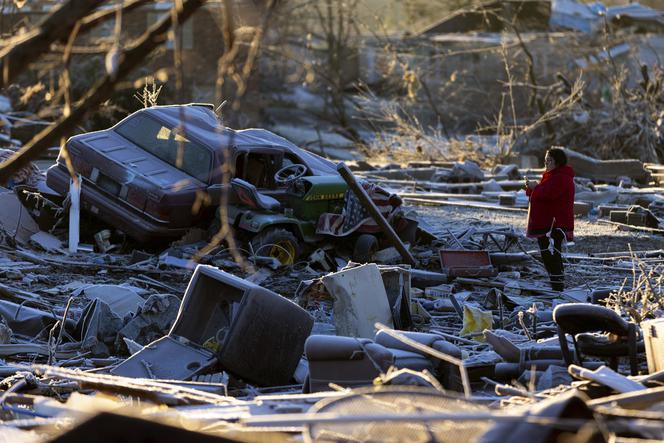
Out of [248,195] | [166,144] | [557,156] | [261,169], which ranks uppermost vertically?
[557,156]

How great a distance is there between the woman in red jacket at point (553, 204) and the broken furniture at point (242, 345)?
478 centimetres

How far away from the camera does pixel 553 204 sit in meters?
12.2

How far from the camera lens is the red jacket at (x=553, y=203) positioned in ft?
39.6

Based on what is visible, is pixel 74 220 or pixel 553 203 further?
pixel 74 220

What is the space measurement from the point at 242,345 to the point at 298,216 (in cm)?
615

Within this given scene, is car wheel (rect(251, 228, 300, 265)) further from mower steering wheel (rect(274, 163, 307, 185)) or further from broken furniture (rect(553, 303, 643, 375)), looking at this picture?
broken furniture (rect(553, 303, 643, 375))

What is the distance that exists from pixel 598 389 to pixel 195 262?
25.4 feet

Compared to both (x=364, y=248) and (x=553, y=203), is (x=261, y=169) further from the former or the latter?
(x=553, y=203)

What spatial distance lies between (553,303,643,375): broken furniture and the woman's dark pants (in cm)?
541

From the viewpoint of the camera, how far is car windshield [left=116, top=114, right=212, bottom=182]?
44.6ft

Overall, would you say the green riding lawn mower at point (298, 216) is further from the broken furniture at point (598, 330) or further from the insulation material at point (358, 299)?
the broken furniture at point (598, 330)

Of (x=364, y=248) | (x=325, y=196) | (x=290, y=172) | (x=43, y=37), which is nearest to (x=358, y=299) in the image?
(x=364, y=248)

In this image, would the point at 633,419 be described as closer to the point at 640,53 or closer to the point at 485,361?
the point at 485,361

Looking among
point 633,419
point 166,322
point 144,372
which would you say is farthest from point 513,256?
point 633,419
